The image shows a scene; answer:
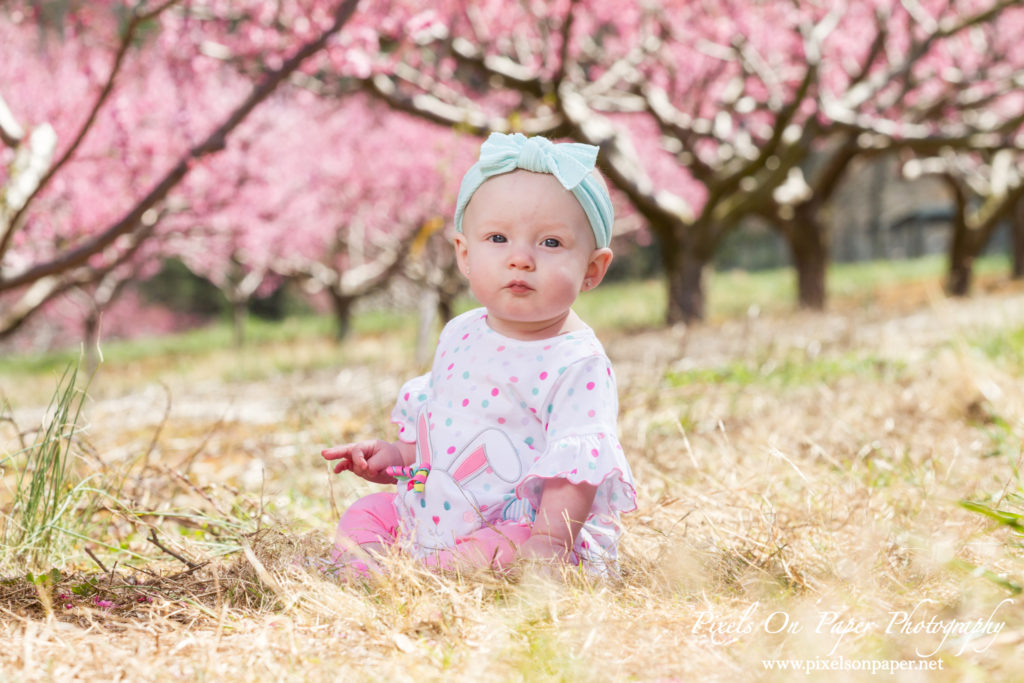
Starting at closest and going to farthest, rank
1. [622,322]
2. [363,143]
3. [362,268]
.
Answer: [622,322] < [363,143] < [362,268]

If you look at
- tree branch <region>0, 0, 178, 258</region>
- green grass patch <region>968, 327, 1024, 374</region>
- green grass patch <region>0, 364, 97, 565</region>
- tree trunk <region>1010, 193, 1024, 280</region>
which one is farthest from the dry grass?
tree trunk <region>1010, 193, 1024, 280</region>

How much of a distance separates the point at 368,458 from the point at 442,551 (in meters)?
0.34

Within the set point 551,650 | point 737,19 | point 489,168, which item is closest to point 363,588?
point 551,650

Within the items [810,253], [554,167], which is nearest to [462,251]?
[554,167]

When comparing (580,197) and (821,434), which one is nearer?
(580,197)

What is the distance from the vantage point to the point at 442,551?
79.9 inches

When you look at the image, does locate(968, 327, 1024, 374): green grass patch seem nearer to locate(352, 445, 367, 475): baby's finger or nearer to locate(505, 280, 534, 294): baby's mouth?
locate(505, 280, 534, 294): baby's mouth

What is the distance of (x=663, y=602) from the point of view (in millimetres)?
1784

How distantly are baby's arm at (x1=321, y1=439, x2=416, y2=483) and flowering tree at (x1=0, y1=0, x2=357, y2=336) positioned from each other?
223cm

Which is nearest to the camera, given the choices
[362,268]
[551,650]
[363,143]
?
[551,650]

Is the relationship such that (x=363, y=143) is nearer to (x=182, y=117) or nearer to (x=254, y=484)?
(x=182, y=117)

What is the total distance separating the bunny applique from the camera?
204cm

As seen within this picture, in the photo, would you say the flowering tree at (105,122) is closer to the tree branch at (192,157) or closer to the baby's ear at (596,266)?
the tree branch at (192,157)

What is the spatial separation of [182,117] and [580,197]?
3.58m
